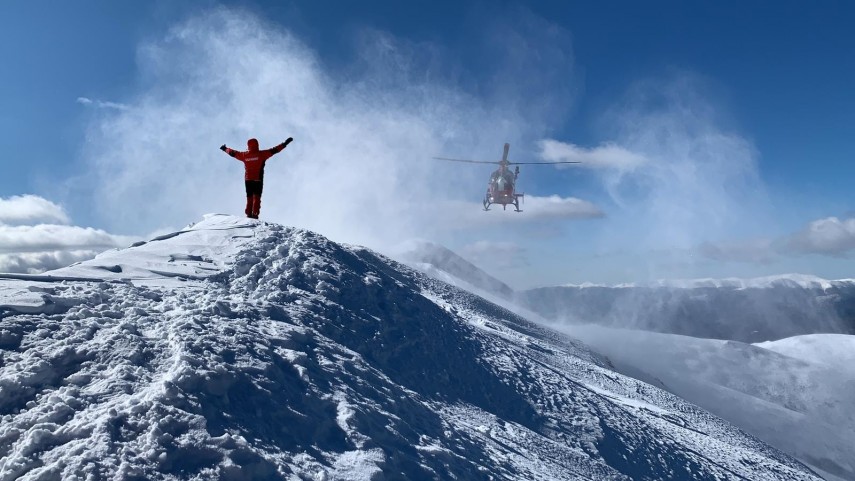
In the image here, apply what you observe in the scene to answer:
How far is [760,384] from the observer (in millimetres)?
44500

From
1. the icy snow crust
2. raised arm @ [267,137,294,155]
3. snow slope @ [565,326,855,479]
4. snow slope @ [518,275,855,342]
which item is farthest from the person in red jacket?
snow slope @ [518,275,855,342]

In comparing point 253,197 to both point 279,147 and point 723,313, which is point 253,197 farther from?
point 723,313

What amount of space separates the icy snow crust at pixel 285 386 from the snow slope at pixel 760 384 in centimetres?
1391

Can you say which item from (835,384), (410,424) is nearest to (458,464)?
(410,424)

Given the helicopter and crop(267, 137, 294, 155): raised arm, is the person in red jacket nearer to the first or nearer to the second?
crop(267, 137, 294, 155): raised arm

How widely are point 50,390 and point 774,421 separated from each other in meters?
36.1

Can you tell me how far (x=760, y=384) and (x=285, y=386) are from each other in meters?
44.2

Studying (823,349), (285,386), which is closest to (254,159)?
(285,386)

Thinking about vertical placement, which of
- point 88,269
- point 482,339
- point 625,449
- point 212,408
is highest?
point 88,269

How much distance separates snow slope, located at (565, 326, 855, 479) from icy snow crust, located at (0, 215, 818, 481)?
13.9m

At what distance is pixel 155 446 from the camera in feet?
27.4

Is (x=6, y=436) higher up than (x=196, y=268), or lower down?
lower down

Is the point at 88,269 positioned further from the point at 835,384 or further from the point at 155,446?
the point at 835,384

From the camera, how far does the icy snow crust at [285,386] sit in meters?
8.63
